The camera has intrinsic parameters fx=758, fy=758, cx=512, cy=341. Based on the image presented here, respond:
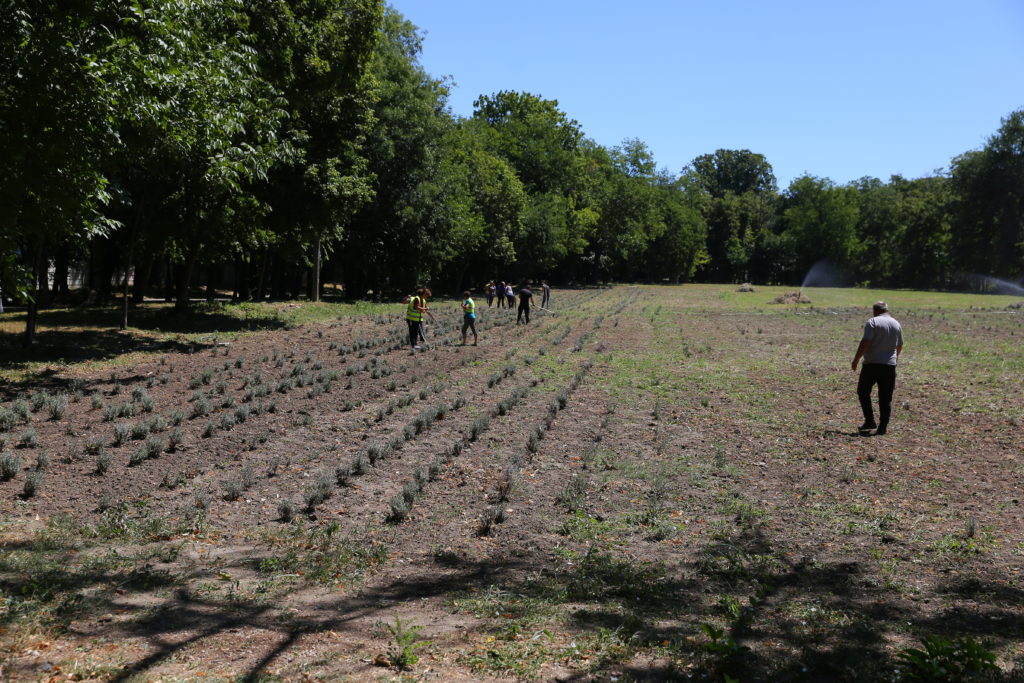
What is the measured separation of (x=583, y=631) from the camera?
5062 millimetres

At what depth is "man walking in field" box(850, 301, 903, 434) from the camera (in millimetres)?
11589

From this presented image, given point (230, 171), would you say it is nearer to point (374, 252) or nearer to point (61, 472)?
point (61, 472)

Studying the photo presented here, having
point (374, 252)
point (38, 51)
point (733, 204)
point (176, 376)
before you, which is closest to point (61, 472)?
point (38, 51)

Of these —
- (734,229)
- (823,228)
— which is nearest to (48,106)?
(823,228)

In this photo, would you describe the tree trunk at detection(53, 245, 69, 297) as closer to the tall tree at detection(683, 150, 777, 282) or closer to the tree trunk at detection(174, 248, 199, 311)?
the tree trunk at detection(174, 248, 199, 311)

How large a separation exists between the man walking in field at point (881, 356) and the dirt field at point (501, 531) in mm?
658

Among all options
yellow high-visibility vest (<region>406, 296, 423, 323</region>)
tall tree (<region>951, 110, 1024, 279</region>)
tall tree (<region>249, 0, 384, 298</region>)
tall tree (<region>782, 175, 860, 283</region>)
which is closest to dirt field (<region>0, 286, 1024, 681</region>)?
yellow high-visibility vest (<region>406, 296, 423, 323</region>)

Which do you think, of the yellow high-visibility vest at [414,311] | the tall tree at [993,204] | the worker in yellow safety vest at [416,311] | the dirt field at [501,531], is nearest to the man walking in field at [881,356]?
the dirt field at [501,531]

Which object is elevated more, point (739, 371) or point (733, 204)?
point (733, 204)

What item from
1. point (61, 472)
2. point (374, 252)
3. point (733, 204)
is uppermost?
point (733, 204)

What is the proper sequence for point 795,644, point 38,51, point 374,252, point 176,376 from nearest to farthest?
point 795,644, point 38,51, point 176,376, point 374,252

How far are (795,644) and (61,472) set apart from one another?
8.35 m

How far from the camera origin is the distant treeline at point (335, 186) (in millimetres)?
12969

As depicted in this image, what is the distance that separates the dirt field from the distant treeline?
16.5 feet
